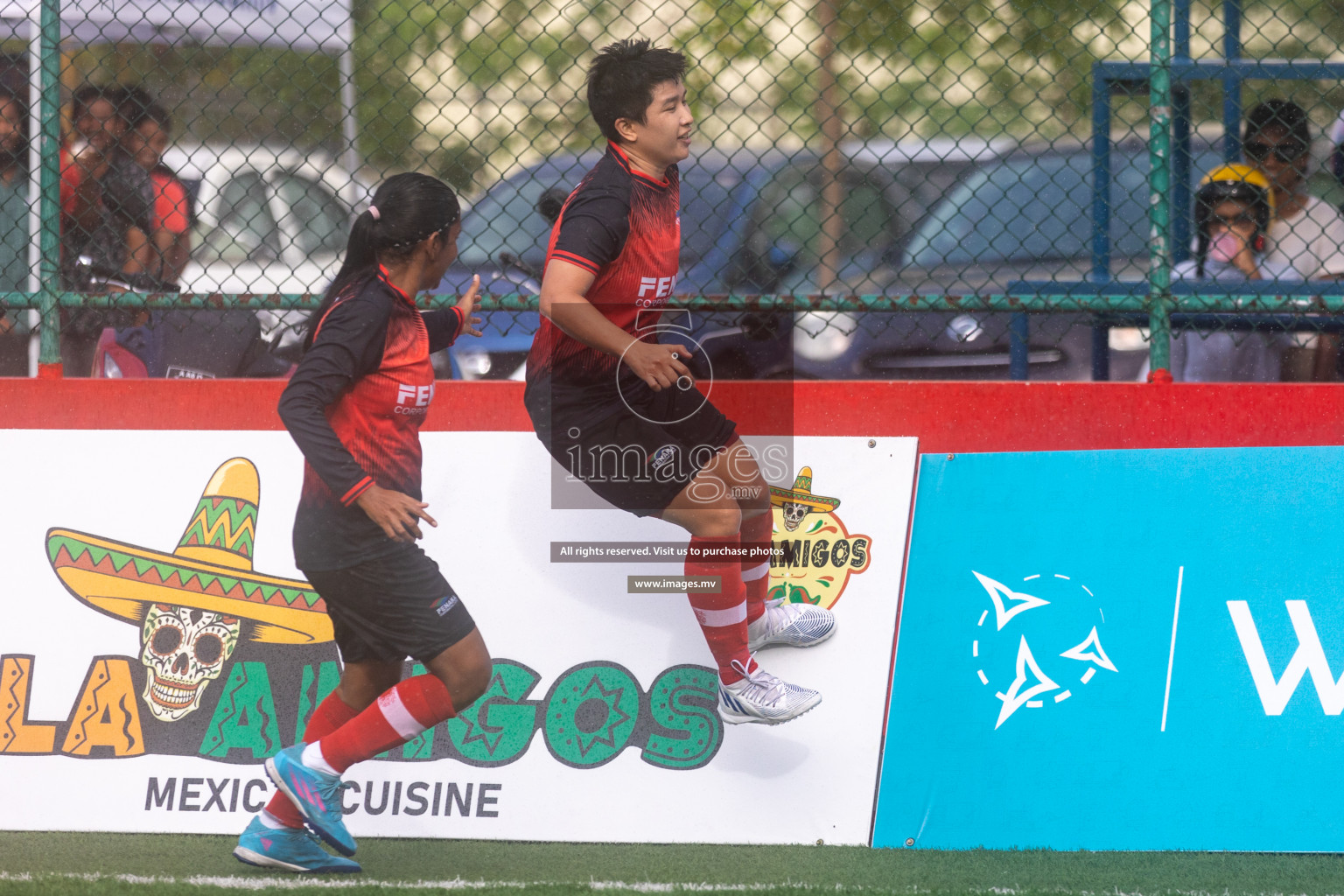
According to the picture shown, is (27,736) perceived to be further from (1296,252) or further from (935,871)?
(1296,252)

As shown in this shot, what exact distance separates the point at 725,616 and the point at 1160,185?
6.14 feet

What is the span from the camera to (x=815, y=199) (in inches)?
196

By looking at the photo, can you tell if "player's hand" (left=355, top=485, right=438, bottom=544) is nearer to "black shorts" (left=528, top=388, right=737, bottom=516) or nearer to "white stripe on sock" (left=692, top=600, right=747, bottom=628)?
"black shorts" (left=528, top=388, right=737, bottom=516)

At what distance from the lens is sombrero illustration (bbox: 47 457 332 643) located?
419 cm

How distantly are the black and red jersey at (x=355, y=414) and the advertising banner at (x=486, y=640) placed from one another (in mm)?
471

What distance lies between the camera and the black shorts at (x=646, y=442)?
153 inches

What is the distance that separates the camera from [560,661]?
4.13 metres

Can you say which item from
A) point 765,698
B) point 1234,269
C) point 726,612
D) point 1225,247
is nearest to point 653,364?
point 726,612

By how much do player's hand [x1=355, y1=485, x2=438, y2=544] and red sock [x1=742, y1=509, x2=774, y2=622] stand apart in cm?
99

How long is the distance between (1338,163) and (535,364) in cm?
387

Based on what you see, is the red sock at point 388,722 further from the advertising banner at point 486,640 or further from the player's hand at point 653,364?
the player's hand at point 653,364

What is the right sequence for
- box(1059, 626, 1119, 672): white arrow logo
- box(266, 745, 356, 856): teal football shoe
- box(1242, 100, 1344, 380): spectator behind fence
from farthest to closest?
box(1242, 100, 1344, 380): spectator behind fence
box(1059, 626, 1119, 672): white arrow logo
box(266, 745, 356, 856): teal football shoe

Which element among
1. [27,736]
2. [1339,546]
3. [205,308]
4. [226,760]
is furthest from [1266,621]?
[27,736]

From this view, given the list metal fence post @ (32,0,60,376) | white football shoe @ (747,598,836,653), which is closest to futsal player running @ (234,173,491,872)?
white football shoe @ (747,598,836,653)
